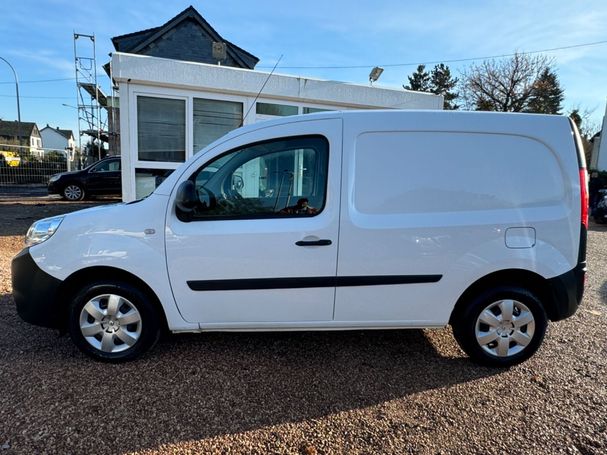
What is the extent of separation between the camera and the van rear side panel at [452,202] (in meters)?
3.04

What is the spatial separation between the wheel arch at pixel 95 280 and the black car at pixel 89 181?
12.1m

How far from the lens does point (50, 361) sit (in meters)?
3.20

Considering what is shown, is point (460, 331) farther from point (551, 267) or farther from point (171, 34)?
point (171, 34)

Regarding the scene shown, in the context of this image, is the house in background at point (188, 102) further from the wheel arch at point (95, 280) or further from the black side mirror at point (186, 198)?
the black side mirror at point (186, 198)

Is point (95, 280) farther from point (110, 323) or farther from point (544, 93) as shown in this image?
point (544, 93)

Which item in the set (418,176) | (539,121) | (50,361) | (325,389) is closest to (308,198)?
(418,176)

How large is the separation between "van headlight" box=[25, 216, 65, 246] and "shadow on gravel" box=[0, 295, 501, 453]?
0.96 metres

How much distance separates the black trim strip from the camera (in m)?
3.06

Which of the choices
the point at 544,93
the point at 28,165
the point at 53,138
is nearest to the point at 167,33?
the point at 28,165

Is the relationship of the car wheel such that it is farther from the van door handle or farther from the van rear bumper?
the van rear bumper

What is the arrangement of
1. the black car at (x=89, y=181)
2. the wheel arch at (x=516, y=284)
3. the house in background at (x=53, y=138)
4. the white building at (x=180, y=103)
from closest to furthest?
the wheel arch at (x=516, y=284) → the white building at (x=180, y=103) → the black car at (x=89, y=181) → the house in background at (x=53, y=138)

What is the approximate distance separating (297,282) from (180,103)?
232 inches

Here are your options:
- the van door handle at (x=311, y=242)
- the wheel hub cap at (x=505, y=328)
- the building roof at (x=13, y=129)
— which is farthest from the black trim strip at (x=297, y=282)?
the building roof at (x=13, y=129)

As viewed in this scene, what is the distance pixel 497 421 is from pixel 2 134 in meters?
69.7
